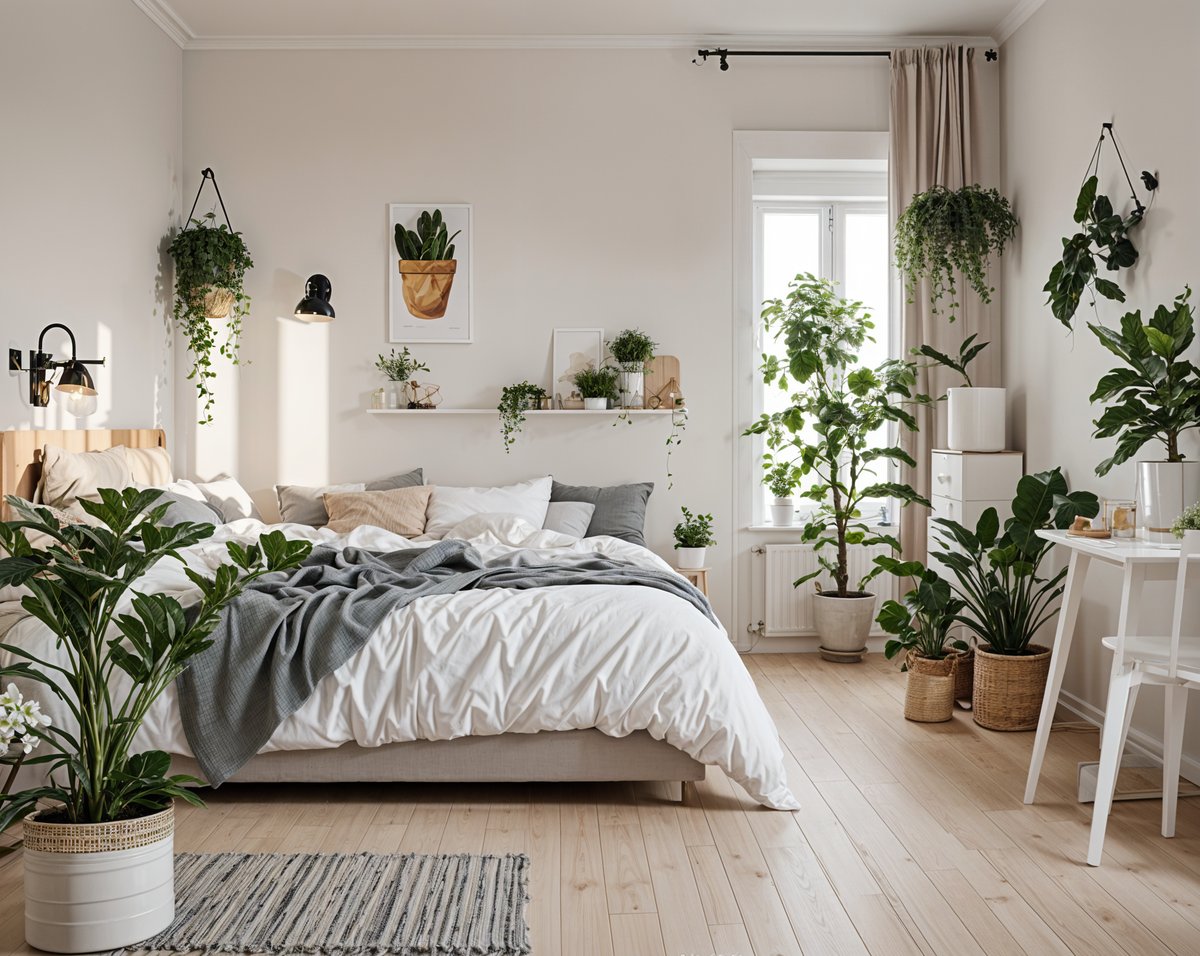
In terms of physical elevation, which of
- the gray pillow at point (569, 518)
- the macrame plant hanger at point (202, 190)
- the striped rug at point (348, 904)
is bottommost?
the striped rug at point (348, 904)

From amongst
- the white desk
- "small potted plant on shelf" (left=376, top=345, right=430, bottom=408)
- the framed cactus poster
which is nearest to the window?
the framed cactus poster

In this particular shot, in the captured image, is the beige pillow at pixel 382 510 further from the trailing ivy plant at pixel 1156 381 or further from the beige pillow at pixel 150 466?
the trailing ivy plant at pixel 1156 381

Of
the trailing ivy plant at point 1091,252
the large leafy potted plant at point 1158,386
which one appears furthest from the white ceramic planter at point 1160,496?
the trailing ivy plant at point 1091,252

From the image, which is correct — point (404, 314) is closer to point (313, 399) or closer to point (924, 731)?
point (313, 399)

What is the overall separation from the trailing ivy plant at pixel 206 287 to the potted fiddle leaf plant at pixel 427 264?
2.48 ft

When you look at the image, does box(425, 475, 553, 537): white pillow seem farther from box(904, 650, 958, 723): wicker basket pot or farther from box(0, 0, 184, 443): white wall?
box(904, 650, 958, 723): wicker basket pot

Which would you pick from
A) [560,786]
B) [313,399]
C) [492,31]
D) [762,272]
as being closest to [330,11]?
[492,31]

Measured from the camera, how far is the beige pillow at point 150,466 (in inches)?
170

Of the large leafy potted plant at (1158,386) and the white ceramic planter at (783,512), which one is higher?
the large leafy potted plant at (1158,386)

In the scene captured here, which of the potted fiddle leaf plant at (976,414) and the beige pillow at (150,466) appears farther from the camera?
the potted fiddle leaf plant at (976,414)

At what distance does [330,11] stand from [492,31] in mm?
773

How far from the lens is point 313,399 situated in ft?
17.3

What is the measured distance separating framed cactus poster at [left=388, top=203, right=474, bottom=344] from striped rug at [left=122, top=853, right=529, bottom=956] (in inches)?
120

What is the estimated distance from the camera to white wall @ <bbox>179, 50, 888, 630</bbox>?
5.21 m
